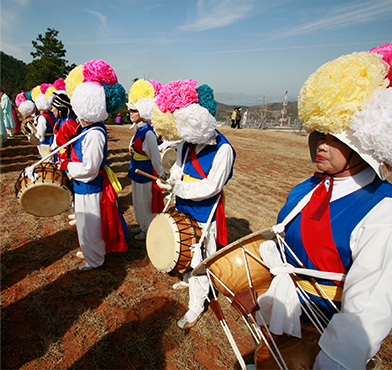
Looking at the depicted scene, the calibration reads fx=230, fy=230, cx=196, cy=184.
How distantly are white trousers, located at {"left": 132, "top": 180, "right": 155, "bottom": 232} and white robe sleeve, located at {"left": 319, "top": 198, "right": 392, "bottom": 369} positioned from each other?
323cm

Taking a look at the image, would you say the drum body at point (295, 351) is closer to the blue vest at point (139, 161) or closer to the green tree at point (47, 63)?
the blue vest at point (139, 161)

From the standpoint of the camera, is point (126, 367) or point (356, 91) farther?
point (126, 367)

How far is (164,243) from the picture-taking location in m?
2.05

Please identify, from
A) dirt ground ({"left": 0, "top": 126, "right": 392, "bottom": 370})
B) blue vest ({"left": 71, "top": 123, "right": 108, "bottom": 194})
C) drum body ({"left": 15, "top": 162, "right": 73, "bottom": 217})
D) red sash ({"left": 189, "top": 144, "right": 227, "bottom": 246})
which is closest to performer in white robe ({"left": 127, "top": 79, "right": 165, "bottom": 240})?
dirt ground ({"left": 0, "top": 126, "right": 392, "bottom": 370})

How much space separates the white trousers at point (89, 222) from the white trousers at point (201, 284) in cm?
142

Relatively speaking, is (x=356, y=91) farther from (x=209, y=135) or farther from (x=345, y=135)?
(x=209, y=135)

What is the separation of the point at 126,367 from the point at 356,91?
269cm

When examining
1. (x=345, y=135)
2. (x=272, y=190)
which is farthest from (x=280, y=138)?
(x=345, y=135)

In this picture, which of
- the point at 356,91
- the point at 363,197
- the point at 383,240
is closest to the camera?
the point at 383,240

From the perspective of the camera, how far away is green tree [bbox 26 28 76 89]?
2546 centimetres

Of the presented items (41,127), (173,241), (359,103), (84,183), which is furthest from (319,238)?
(41,127)

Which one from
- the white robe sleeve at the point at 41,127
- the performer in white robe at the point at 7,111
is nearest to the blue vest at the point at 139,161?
the white robe sleeve at the point at 41,127

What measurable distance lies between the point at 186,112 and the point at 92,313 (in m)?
2.42

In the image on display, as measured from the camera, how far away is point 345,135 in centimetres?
115
